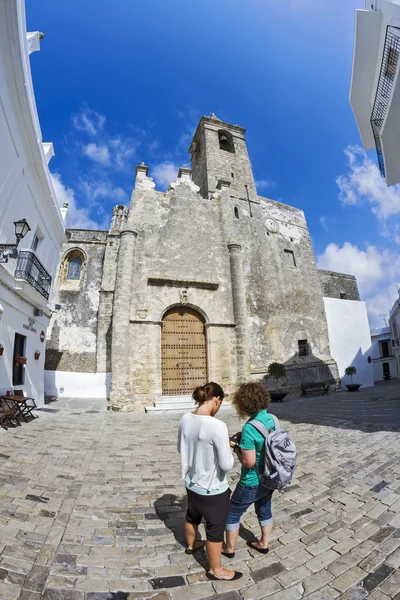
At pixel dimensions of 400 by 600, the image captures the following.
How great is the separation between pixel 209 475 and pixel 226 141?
2231cm

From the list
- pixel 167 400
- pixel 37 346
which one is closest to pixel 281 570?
pixel 167 400

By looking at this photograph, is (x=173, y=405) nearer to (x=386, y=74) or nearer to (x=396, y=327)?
(x=386, y=74)

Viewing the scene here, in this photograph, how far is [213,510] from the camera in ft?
6.53

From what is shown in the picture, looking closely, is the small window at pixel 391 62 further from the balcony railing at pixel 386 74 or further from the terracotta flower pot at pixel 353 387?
the terracotta flower pot at pixel 353 387

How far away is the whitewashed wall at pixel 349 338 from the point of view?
17.0 m

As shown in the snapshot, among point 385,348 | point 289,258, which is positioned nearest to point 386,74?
point 289,258

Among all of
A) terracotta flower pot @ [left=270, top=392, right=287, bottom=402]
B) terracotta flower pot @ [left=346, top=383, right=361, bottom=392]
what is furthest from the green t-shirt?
terracotta flower pot @ [left=346, top=383, right=361, bottom=392]

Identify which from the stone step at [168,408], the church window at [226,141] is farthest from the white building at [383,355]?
the stone step at [168,408]

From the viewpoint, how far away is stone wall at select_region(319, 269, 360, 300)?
822 inches

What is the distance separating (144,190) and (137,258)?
3.81m

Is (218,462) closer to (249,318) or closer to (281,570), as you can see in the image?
(281,570)

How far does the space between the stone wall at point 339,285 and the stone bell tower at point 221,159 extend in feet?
28.2

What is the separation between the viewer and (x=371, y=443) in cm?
511

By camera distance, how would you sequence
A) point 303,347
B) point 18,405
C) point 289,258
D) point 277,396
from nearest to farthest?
point 18,405 → point 277,396 → point 303,347 → point 289,258
